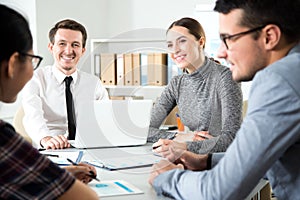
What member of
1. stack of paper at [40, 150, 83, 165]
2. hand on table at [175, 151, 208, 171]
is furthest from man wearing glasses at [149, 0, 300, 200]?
stack of paper at [40, 150, 83, 165]

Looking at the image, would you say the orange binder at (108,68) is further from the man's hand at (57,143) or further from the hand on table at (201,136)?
the hand on table at (201,136)

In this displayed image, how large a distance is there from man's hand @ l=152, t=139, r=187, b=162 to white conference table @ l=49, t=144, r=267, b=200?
102 millimetres

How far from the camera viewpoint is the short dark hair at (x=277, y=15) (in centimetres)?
124

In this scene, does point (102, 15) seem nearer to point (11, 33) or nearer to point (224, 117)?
point (224, 117)

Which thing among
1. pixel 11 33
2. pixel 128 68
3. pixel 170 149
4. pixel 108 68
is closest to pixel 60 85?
pixel 170 149

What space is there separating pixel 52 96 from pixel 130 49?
1913 mm

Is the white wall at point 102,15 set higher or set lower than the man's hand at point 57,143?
higher

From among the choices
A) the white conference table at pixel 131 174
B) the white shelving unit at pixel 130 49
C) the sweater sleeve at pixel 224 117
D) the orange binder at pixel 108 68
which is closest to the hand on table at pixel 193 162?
the white conference table at pixel 131 174

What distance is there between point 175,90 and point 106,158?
2.42 ft

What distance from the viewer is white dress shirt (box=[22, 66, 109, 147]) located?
2.75 meters

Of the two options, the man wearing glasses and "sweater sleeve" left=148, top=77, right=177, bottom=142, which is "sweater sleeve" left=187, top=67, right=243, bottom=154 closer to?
"sweater sleeve" left=148, top=77, right=177, bottom=142

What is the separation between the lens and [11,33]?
1.03m

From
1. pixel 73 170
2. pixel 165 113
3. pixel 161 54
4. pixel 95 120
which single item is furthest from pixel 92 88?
pixel 73 170

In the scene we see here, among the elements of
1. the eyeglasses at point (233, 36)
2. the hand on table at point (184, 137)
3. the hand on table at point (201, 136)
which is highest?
the eyeglasses at point (233, 36)
